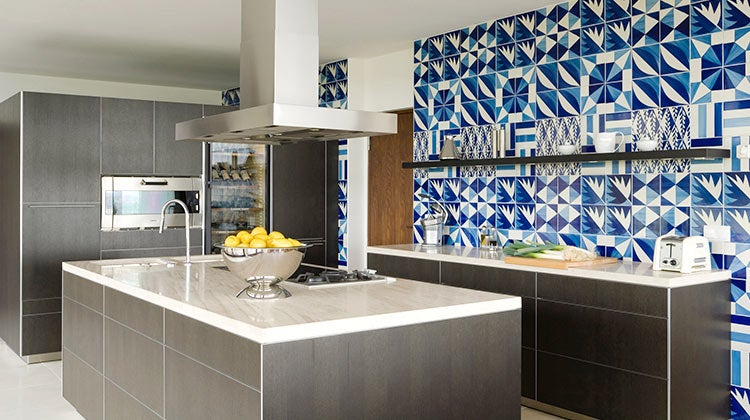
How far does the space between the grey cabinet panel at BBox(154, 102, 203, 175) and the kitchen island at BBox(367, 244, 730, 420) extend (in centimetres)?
311

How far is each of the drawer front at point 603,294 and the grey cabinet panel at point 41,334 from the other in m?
3.87

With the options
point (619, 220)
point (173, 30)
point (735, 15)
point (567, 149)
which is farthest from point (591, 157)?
point (173, 30)

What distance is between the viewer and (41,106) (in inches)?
217

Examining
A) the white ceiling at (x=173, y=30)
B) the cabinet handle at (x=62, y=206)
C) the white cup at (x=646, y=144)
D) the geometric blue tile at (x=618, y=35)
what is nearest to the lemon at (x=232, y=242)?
the white ceiling at (x=173, y=30)

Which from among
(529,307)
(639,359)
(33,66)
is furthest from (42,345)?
(639,359)

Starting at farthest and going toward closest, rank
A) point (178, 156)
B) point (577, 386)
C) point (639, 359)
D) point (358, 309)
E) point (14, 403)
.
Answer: point (178, 156)
point (14, 403)
point (577, 386)
point (639, 359)
point (358, 309)

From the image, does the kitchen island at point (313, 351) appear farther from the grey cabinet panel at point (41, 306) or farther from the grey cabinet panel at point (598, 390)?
the grey cabinet panel at point (41, 306)

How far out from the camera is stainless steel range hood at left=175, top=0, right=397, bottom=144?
317cm

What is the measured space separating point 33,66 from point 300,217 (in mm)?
3187

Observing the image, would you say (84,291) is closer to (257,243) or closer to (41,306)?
(257,243)

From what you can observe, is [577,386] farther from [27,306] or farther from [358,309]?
[27,306]

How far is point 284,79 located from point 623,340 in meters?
2.19

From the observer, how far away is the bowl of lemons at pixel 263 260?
2717mm

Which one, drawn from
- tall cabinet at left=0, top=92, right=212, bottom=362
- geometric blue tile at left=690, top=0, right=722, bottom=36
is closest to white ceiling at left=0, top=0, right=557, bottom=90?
tall cabinet at left=0, top=92, right=212, bottom=362
